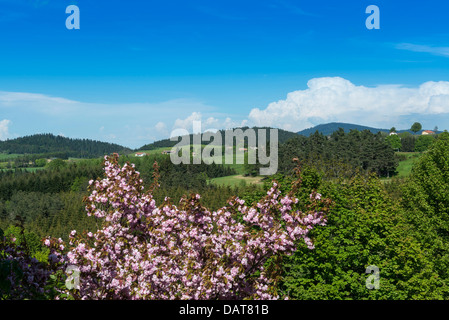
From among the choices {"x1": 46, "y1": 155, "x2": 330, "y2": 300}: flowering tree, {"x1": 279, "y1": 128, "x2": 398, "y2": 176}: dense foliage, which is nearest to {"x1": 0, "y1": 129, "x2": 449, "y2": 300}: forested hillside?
{"x1": 46, "y1": 155, "x2": 330, "y2": 300}: flowering tree

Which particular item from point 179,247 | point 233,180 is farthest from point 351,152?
point 179,247

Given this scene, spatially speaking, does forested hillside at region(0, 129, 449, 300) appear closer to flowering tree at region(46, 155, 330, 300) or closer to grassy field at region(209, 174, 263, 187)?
flowering tree at region(46, 155, 330, 300)

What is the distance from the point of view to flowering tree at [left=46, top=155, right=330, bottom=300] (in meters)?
11.2

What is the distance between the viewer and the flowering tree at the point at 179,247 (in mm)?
11203

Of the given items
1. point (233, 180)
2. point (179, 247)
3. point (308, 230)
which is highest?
point (308, 230)

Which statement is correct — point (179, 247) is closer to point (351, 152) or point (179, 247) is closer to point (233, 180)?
point (351, 152)

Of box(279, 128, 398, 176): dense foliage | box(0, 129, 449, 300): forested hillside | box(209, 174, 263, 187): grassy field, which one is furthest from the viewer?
box(209, 174, 263, 187): grassy field

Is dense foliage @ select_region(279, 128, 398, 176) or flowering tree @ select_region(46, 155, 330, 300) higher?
dense foliage @ select_region(279, 128, 398, 176)

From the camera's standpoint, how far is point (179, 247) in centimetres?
1239

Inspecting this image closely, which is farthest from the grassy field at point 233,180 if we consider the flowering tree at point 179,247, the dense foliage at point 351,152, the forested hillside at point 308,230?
the flowering tree at point 179,247

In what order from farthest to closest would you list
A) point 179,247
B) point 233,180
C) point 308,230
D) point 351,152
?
point 233,180 < point 351,152 < point 179,247 < point 308,230
